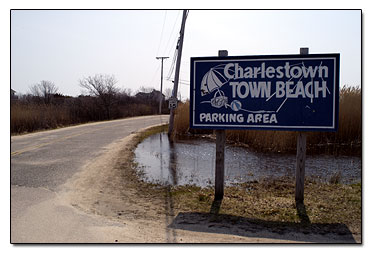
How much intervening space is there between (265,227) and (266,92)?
8.78ft

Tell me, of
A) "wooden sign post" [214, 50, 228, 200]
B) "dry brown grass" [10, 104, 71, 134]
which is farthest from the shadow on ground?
"dry brown grass" [10, 104, 71, 134]

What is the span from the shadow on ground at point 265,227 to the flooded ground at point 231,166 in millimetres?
2753

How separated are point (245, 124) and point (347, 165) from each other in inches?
260

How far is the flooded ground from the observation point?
9109 mm

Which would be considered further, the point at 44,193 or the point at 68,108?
the point at 68,108

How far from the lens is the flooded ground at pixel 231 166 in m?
9.11

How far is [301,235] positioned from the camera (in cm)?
478

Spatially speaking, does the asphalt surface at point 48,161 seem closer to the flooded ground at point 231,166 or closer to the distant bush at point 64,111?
the flooded ground at point 231,166

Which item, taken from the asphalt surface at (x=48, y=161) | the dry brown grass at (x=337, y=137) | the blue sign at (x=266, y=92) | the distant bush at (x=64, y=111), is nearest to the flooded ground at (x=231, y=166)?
the dry brown grass at (x=337, y=137)

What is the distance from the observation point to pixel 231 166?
11.0 metres

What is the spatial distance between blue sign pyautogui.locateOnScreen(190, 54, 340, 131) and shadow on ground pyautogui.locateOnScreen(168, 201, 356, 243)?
6.18 ft

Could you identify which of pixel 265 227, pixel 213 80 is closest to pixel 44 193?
pixel 213 80

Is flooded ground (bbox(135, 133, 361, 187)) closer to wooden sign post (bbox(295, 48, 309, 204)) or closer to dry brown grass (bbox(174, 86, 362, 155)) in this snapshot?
dry brown grass (bbox(174, 86, 362, 155))

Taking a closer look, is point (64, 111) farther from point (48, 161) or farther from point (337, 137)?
point (337, 137)
